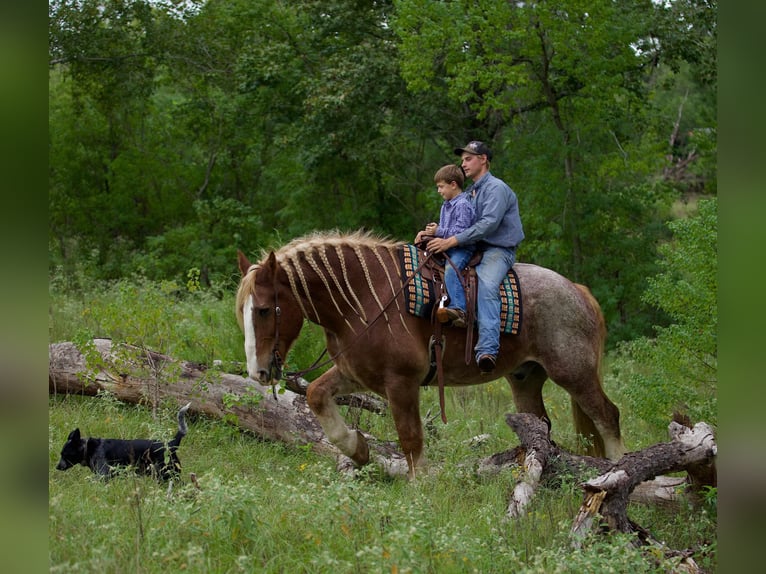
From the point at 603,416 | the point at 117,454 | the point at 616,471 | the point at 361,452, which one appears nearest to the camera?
the point at 616,471

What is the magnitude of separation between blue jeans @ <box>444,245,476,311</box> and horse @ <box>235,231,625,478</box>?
33 centimetres

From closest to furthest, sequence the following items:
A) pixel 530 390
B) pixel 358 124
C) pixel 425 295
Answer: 1. pixel 425 295
2. pixel 530 390
3. pixel 358 124

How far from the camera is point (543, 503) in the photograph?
5910mm

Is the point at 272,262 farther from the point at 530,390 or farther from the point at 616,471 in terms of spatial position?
the point at 616,471

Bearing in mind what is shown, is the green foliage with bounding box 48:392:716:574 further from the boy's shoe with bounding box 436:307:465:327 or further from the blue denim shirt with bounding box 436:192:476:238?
the blue denim shirt with bounding box 436:192:476:238

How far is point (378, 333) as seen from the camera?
680 cm

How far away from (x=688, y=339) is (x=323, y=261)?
4064mm

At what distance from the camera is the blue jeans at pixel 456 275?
6855 millimetres

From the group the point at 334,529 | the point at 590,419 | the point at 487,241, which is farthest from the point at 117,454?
the point at 590,419

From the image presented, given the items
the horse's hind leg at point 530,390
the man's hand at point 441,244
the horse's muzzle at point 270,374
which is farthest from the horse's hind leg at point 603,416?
the horse's muzzle at point 270,374

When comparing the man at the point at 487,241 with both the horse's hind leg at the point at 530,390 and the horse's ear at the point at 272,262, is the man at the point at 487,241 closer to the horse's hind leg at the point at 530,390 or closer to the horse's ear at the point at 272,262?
the horse's hind leg at the point at 530,390

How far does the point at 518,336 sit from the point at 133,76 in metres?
17.5
